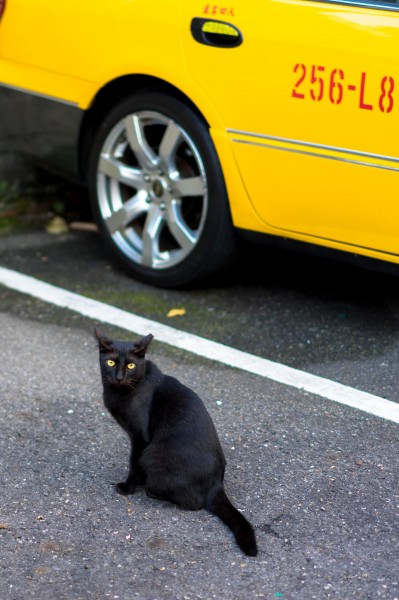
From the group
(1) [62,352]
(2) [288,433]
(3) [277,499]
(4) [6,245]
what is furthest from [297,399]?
(4) [6,245]

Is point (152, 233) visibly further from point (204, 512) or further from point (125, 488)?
point (204, 512)

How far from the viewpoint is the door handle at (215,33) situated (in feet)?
14.8

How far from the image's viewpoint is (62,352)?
459 centimetres

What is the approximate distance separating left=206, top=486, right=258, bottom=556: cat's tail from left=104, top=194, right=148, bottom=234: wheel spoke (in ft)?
7.33

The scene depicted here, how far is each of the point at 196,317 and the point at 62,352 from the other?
0.70 meters

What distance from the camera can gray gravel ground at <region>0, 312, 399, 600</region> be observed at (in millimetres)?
2963

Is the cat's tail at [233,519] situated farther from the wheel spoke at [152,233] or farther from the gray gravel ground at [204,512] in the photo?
the wheel spoke at [152,233]

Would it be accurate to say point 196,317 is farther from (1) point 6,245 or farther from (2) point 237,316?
(1) point 6,245

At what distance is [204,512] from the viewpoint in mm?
3314

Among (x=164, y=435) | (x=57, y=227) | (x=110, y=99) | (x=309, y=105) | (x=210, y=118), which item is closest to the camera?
(x=164, y=435)

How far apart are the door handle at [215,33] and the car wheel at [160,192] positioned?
0.37 m

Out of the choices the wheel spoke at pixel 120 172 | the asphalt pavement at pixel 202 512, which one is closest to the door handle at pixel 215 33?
the wheel spoke at pixel 120 172

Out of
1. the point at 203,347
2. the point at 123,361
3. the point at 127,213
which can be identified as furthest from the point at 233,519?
the point at 127,213

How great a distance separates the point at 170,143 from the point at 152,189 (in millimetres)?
271
